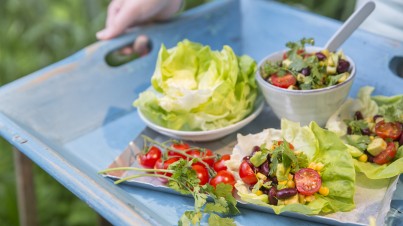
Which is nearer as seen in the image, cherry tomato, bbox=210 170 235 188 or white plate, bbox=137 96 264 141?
cherry tomato, bbox=210 170 235 188

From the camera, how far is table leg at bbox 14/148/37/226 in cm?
126

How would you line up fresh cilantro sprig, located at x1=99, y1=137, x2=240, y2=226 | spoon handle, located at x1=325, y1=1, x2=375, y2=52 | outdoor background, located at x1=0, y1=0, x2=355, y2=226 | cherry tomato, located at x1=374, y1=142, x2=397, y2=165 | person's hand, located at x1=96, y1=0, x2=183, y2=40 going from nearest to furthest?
1. fresh cilantro sprig, located at x1=99, y1=137, x2=240, y2=226
2. cherry tomato, located at x1=374, y1=142, x2=397, y2=165
3. spoon handle, located at x1=325, y1=1, x2=375, y2=52
4. person's hand, located at x1=96, y1=0, x2=183, y2=40
5. outdoor background, located at x1=0, y1=0, x2=355, y2=226

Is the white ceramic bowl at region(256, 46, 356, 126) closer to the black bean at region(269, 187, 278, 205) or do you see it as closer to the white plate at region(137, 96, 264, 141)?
the white plate at region(137, 96, 264, 141)

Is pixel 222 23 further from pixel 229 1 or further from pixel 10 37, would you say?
pixel 10 37

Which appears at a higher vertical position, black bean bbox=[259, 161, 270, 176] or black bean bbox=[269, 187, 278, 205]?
black bean bbox=[259, 161, 270, 176]

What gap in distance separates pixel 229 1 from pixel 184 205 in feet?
2.15

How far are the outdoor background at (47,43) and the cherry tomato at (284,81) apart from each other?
969 millimetres

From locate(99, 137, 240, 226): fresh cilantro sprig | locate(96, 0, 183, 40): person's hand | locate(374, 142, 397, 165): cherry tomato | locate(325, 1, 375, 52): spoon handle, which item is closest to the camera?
locate(99, 137, 240, 226): fresh cilantro sprig

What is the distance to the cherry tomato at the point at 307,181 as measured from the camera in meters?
0.83

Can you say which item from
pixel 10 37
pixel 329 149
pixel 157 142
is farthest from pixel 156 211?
pixel 10 37

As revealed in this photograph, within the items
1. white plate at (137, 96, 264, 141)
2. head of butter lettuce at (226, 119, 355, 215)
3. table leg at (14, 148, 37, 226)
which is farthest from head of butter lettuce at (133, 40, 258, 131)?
table leg at (14, 148, 37, 226)

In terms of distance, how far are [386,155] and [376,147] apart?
20 millimetres

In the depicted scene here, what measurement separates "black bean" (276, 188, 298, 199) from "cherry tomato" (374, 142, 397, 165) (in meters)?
0.17

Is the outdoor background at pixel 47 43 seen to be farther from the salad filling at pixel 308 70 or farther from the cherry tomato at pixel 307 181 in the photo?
the cherry tomato at pixel 307 181
